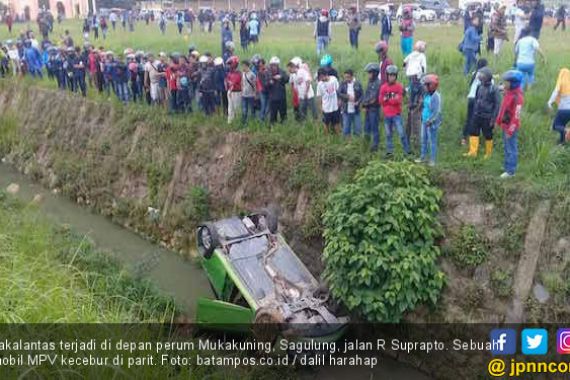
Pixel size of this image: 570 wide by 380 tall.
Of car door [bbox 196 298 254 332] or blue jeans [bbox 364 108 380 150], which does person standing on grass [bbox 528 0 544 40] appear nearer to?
blue jeans [bbox 364 108 380 150]

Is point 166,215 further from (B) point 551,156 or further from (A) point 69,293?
(B) point 551,156

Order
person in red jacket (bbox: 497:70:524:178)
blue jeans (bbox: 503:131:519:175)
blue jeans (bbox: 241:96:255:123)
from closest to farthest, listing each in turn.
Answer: person in red jacket (bbox: 497:70:524:178) → blue jeans (bbox: 503:131:519:175) → blue jeans (bbox: 241:96:255:123)

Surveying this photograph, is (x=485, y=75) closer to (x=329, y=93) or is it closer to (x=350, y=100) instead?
(x=350, y=100)

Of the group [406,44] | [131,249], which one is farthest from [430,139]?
[131,249]

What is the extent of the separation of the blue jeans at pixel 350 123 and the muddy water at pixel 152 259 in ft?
14.7

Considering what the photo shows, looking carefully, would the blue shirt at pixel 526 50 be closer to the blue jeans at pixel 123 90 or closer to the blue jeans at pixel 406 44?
the blue jeans at pixel 406 44

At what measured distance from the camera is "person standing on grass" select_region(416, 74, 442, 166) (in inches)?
400

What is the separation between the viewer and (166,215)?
48.3 ft

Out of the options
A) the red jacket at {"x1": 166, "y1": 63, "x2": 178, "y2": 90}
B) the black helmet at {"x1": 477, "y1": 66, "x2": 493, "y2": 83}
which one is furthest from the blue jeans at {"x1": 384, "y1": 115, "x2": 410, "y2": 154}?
the red jacket at {"x1": 166, "y1": 63, "x2": 178, "y2": 90}

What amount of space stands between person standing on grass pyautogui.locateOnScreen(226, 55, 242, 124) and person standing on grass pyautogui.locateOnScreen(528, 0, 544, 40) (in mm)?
7370

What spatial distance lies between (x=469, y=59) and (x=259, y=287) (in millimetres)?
8677

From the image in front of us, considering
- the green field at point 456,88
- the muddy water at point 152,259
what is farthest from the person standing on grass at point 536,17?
the muddy water at point 152,259

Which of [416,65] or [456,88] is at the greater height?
[416,65]

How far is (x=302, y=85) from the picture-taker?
1312 centimetres
